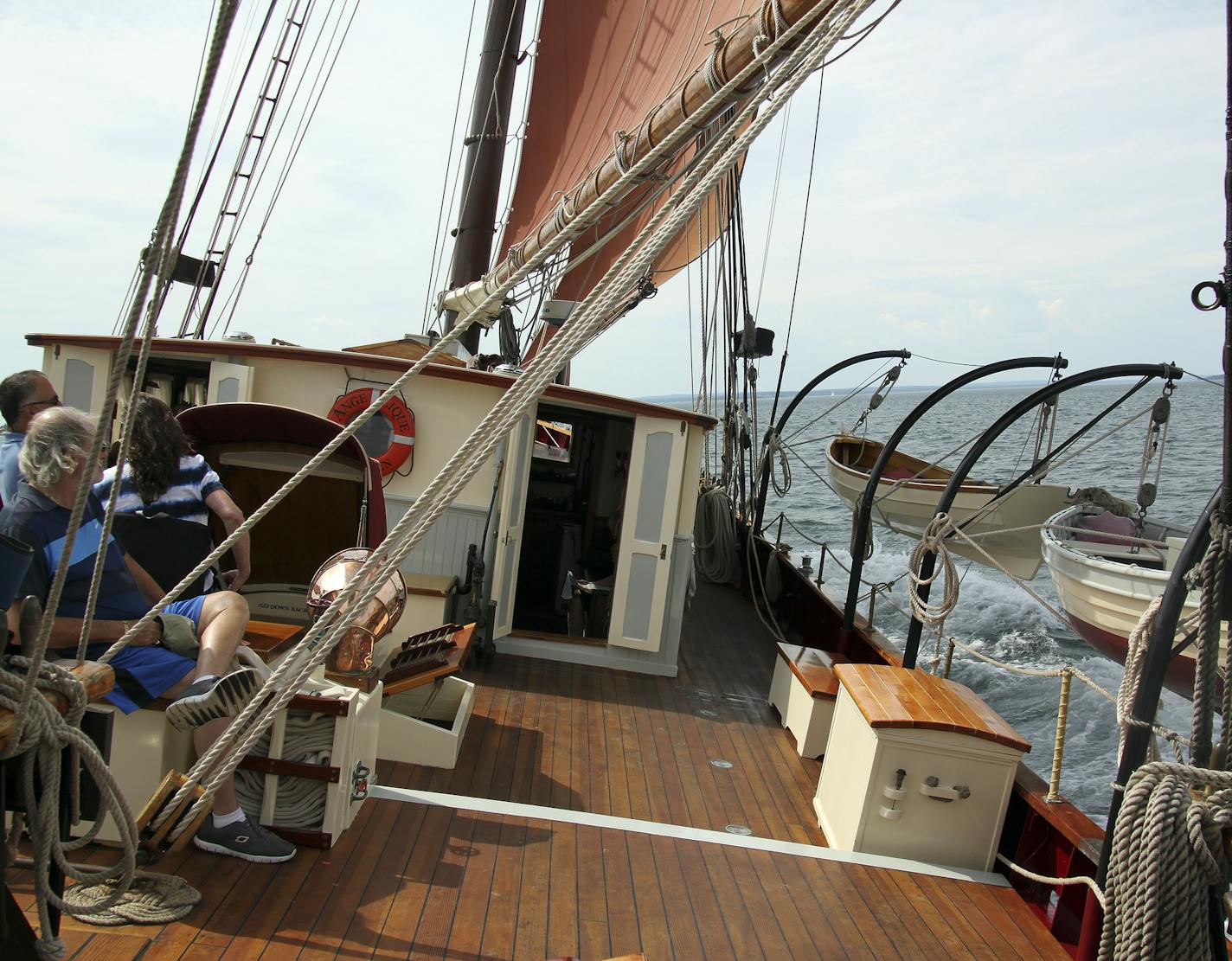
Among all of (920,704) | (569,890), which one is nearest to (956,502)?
(920,704)

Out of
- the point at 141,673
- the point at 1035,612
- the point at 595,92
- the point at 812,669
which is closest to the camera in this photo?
the point at 141,673

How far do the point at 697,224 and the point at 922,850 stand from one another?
7.95 m

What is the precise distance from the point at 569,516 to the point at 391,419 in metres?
2.90

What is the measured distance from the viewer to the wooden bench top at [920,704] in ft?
11.1

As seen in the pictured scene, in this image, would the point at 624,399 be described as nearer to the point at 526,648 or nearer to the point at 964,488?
the point at 526,648

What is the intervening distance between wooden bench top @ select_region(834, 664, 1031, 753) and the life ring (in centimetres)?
320

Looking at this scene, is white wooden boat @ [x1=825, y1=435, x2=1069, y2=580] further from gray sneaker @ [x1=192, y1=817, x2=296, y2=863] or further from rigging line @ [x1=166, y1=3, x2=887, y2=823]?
rigging line @ [x1=166, y1=3, x2=887, y2=823]

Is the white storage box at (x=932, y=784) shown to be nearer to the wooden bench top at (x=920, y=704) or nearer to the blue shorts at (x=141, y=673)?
the wooden bench top at (x=920, y=704)

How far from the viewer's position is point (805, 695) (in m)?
4.92

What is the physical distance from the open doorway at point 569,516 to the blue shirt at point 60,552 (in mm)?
4790

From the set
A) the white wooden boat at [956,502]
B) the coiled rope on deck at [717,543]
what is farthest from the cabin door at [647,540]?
the white wooden boat at [956,502]

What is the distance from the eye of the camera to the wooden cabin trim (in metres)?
5.90

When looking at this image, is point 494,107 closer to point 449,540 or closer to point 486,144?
point 486,144

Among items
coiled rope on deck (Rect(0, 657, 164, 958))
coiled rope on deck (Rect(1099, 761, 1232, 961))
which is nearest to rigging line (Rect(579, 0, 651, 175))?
coiled rope on deck (Rect(1099, 761, 1232, 961))
